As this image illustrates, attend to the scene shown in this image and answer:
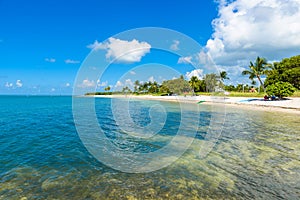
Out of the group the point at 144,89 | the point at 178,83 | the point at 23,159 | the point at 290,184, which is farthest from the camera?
the point at 144,89

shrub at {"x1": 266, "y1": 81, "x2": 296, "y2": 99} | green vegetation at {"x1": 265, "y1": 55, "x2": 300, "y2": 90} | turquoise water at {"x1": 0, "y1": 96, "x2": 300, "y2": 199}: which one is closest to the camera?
turquoise water at {"x1": 0, "y1": 96, "x2": 300, "y2": 199}

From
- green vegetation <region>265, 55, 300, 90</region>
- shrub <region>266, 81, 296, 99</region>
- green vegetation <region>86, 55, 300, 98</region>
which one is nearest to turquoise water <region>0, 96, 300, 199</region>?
green vegetation <region>86, 55, 300, 98</region>

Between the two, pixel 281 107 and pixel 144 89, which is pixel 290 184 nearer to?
pixel 281 107

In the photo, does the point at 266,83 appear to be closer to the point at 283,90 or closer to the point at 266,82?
the point at 266,82

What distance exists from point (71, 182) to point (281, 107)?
4195cm

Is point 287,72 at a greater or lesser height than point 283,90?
greater

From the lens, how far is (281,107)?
1427 inches

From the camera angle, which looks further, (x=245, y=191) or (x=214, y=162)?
(x=214, y=162)

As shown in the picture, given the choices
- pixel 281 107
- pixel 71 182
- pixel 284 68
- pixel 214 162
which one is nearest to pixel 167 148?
pixel 214 162

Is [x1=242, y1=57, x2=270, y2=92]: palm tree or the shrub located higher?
[x1=242, y1=57, x2=270, y2=92]: palm tree

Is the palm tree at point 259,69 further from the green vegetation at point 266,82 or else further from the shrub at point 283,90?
the shrub at point 283,90

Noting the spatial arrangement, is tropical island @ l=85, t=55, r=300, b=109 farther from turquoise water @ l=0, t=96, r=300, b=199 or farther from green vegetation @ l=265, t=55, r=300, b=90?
turquoise water @ l=0, t=96, r=300, b=199

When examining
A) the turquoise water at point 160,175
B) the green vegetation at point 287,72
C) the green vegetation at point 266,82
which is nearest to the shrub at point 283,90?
the green vegetation at point 266,82

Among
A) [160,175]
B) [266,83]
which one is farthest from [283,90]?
[160,175]
